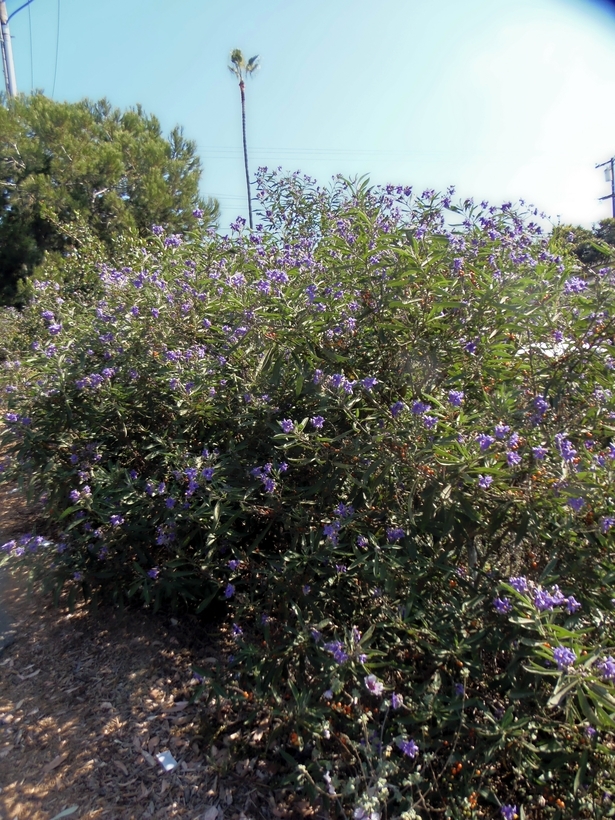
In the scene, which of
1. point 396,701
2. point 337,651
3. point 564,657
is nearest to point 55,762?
point 337,651

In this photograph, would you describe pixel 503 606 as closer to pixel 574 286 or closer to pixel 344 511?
pixel 344 511

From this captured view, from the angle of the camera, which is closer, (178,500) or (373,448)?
(373,448)

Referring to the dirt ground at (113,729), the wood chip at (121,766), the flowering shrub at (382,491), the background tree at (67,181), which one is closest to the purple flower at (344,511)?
the flowering shrub at (382,491)

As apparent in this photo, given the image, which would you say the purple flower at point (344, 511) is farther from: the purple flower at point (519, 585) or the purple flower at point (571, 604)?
the purple flower at point (571, 604)

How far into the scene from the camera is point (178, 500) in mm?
2828

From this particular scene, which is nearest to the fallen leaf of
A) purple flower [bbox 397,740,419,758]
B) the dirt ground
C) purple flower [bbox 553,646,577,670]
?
the dirt ground

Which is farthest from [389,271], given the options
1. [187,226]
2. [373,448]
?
[187,226]

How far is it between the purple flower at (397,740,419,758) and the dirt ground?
1.85ft

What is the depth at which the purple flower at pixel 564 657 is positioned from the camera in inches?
72.2

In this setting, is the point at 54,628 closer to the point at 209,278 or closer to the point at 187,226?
the point at 209,278

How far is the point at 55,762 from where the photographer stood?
2691 mm

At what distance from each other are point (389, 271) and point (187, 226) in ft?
28.3

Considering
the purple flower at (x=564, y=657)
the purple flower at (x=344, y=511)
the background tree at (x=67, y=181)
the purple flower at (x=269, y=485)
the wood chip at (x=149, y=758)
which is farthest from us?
the background tree at (x=67, y=181)

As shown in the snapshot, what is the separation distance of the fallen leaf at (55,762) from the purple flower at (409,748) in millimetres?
1523
